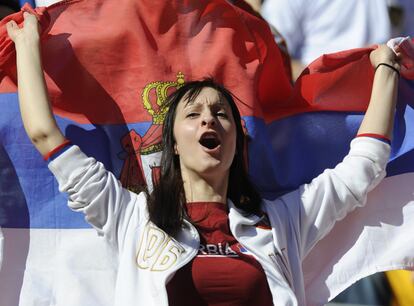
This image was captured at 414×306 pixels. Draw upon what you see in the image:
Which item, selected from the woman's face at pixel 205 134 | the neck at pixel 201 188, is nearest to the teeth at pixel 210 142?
the woman's face at pixel 205 134

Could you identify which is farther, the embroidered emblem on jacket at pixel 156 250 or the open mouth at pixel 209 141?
the open mouth at pixel 209 141

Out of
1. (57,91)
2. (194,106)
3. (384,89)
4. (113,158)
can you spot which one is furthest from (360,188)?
(57,91)

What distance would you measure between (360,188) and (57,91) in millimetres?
1010

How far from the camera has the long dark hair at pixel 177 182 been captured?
3.13 metres

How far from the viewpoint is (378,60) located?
3488mm

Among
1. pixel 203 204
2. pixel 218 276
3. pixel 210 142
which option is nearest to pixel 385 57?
pixel 210 142

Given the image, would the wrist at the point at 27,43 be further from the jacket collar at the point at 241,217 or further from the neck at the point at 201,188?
the jacket collar at the point at 241,217

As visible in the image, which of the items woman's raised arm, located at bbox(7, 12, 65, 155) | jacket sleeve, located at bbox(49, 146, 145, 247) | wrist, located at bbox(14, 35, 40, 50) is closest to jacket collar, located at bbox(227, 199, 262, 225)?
jacket sleeve, located at bbox(49, 146, 145, 247)

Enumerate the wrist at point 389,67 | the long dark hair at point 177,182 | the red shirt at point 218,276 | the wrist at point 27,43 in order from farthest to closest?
1. the wrist at point 389,67
2. the wrist at point 27,43
3. the long dark hair at point 177,182
4. the red shirt at point 218,276

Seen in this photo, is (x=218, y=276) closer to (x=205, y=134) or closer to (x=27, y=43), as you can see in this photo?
(x=205, y=134)

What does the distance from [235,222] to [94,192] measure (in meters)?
0.42

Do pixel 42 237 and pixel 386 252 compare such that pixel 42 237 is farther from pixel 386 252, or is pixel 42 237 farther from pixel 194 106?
pixel 386 252

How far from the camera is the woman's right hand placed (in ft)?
10.8

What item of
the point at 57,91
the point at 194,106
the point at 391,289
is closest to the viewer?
the point at 194,106
